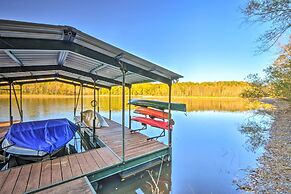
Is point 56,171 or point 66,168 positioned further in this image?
point 66,168

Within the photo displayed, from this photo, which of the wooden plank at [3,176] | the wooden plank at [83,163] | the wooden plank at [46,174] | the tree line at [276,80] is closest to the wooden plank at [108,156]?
the wooden plank at [83,163]

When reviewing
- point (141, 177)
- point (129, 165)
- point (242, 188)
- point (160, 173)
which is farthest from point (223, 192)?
point (129, 165)

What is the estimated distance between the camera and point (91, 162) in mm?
3428

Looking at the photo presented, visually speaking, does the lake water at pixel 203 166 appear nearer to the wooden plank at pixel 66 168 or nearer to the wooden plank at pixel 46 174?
the wooden plank at pixel 66 168

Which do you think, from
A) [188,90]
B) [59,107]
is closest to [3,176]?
[59,107]

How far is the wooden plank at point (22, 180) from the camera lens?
95.3 inches

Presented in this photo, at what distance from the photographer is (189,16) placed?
46.6 feet

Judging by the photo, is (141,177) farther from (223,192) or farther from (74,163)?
(223,192)

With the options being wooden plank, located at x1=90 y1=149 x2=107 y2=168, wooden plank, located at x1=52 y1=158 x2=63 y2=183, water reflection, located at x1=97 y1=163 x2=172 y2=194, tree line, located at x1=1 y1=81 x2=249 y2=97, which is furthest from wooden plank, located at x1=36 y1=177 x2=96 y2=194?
tree line, located at x1=1 y1=81 x2=249 y2=97

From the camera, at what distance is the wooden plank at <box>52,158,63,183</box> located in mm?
2723

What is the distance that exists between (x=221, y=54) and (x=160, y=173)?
25.1 m

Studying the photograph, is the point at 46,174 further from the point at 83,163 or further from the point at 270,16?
the point at 270,16

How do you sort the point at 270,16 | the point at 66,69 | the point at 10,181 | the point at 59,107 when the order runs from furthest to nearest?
the point at 59,107, the point at 270,16, the point at 66,69, the point at 10,181

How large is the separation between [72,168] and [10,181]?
955 mm
